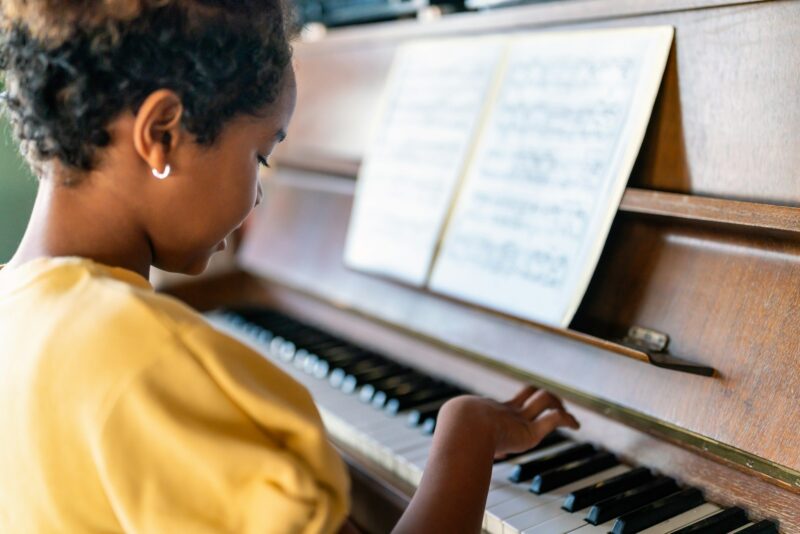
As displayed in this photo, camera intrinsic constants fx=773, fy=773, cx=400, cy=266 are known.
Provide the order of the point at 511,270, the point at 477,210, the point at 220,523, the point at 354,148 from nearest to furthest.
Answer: the point at 220,523 < the point at 511,270 < the point at 477,210 < the point at 354,148

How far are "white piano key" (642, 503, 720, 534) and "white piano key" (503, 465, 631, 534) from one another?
112 millimetres

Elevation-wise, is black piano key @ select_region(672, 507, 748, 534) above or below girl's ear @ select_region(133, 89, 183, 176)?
below

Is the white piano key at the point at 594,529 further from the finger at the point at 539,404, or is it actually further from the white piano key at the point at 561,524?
→ the finger at the point at 539,404

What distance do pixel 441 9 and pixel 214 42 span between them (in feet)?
3.32

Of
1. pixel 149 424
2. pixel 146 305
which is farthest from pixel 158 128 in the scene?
pixel 149 424

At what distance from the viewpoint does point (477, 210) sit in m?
1.41

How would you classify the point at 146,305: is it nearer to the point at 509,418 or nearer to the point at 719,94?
the point at 509,418

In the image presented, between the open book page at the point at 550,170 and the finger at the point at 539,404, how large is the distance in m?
0.12

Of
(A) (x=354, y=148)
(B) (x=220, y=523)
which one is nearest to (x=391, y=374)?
(A) (x=354, y=148)

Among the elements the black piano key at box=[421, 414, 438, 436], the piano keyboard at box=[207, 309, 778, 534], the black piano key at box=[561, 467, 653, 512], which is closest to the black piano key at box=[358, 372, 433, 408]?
the piano keyboard at box=[207, 309, 778, 534]

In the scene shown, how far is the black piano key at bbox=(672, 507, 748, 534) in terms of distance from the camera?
3.13 ft

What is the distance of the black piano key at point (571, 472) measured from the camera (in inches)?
42.4

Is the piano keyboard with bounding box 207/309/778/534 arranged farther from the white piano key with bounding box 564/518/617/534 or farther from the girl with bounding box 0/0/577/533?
the girl with bounding box 0/0/577/533

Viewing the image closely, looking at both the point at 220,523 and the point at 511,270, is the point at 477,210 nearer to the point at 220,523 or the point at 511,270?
the point at 511,270
